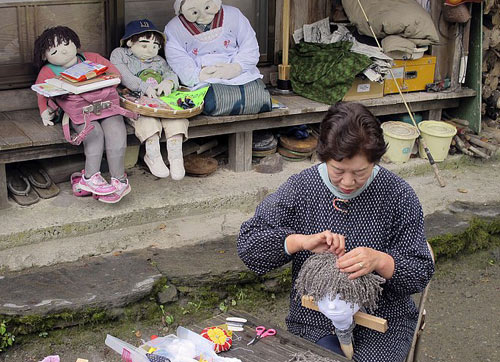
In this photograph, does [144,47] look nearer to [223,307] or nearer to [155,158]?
[155,158]

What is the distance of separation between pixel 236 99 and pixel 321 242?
327 centimetres

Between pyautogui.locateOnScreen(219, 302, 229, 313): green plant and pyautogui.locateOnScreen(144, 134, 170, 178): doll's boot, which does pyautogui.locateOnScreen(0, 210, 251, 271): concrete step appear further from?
pyautogui.locateOnScreen(219, 302, 229, 313): green plant

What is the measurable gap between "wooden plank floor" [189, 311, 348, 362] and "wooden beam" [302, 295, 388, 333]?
0.16 metres

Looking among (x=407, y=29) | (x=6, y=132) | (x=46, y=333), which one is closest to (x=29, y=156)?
(x=6, y=132)

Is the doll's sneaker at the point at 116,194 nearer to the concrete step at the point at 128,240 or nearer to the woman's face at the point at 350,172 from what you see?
the concrete step at the point at 128,240

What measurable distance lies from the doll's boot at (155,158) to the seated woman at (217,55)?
1.65 ft

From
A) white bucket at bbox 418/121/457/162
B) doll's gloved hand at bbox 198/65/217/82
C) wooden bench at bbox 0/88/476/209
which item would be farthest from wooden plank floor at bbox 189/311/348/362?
white bucket at bbox 418/121/457/162

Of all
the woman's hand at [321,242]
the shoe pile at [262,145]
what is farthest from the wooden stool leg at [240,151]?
the woman's hand at [321,242]

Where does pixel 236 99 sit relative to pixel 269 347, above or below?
above

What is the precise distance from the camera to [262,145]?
21.1 feet

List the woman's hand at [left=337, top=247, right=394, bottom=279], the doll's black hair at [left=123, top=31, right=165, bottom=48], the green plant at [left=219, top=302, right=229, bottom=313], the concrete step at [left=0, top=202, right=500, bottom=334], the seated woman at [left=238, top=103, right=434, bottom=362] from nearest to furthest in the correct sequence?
the woman's hand at [left=337, top=247, right=394, bottom=279] < the seated woman at [left=238, top=103, right=434, bottom=362] < the concrete step at [left=0, top=202, right=500, bottom=334] < the green plant at [left=219, top=302, right=229, bottom=313] < the doll's black hair at [left=123, top=31, right=165, bottom=48]

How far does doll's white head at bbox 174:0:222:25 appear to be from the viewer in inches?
234

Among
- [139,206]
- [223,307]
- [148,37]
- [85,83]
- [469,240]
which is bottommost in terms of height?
[223,307]

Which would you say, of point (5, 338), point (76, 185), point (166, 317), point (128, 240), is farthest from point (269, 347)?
point (76, 185)
